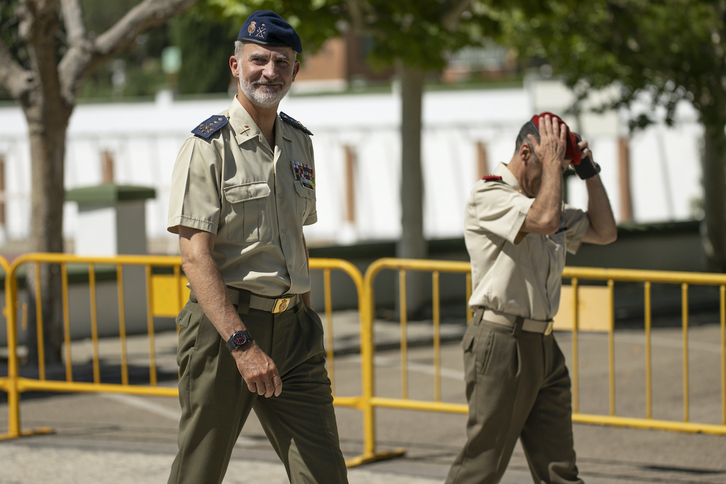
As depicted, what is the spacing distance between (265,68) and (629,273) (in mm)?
3142

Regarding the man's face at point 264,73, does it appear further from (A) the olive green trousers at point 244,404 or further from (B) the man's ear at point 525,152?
(B) the man's ear at point 525,152

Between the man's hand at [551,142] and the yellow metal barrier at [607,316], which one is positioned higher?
the man's hand at [551,142]

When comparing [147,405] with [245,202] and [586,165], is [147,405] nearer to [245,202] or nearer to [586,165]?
[586,165]

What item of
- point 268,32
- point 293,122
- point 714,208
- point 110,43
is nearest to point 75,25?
point 110,43

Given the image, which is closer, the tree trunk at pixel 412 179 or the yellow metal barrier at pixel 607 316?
the yellow metal barrier at pixel 607 316

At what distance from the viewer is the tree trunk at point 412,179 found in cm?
1252

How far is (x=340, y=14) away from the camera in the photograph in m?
11.8

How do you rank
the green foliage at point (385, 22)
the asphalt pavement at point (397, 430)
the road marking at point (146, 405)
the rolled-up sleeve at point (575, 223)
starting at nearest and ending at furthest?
the rolled-up sleeve at point (575, 223) < the asphalt pavement at point (397, 430) < the road marking at point (146, 405) < the green foliage at point (385, 22)

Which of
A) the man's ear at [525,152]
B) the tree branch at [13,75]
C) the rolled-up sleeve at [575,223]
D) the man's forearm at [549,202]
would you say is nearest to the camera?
the man's forearm at [549,202]

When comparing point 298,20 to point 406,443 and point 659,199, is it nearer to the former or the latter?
point 406,443

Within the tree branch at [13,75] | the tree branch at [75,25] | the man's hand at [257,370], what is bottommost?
the man's hand at [257,370]

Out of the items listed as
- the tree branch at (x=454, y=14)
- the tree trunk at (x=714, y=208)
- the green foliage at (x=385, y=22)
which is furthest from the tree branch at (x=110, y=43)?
the tree trunk at (x=714, y=208)

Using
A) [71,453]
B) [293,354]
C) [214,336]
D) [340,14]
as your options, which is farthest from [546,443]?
[340,14]

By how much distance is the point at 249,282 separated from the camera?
3.13m
